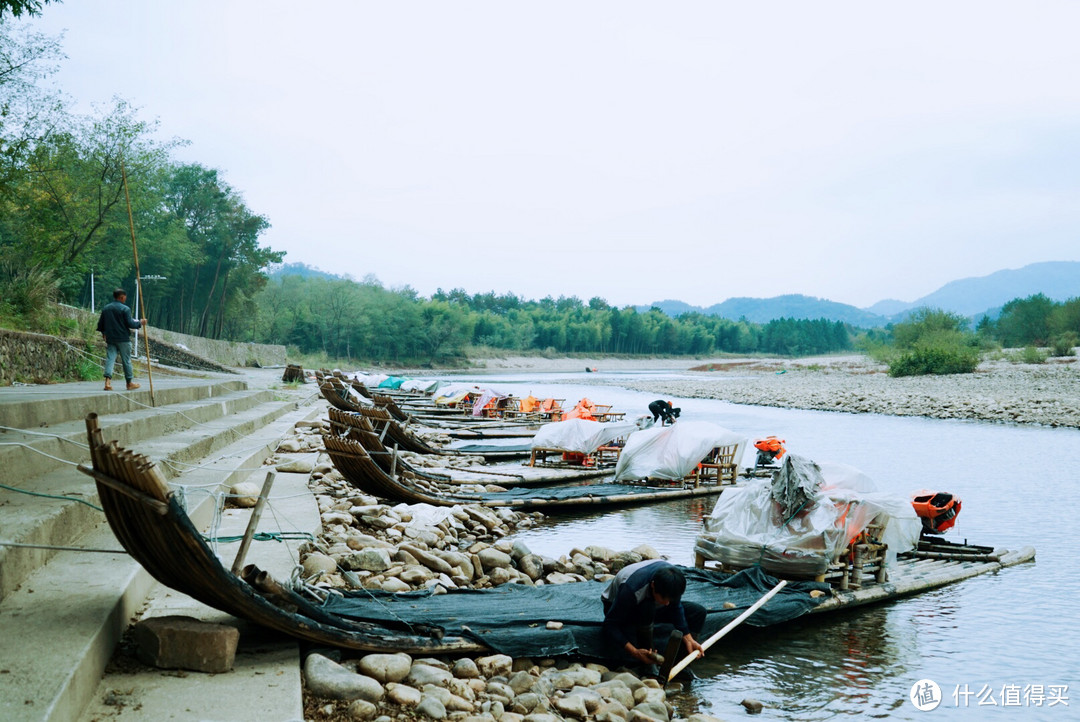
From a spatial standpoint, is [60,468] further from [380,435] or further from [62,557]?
[380,435]

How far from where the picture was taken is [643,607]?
544 centimetres

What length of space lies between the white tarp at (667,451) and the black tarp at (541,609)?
20.7 feet

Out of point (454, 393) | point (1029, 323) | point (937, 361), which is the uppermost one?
point (1029, 323)

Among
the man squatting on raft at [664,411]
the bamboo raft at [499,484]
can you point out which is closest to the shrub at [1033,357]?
the man squatting on raft at [664,411]

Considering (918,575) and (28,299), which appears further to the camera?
(28,299)

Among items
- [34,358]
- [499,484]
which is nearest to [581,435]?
[499,484]

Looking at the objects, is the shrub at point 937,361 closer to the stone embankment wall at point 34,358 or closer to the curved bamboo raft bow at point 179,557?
the stone embankment wall at point 34,358

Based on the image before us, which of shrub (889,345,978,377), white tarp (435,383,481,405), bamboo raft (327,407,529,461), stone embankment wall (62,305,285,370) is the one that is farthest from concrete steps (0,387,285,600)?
shrub (889,345,978,377)

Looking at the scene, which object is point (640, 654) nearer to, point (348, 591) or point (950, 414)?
point (348, 591)

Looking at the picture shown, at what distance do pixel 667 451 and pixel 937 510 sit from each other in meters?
4.79

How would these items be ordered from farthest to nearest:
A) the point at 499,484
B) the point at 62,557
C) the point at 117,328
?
the point at 499,484
the point at 117,328
the point at 62,557

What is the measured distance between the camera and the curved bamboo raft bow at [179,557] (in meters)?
3.62

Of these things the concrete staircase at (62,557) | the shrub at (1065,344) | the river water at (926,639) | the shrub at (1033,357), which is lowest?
the river water at (926,639)

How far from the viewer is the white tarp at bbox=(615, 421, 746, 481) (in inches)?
537
